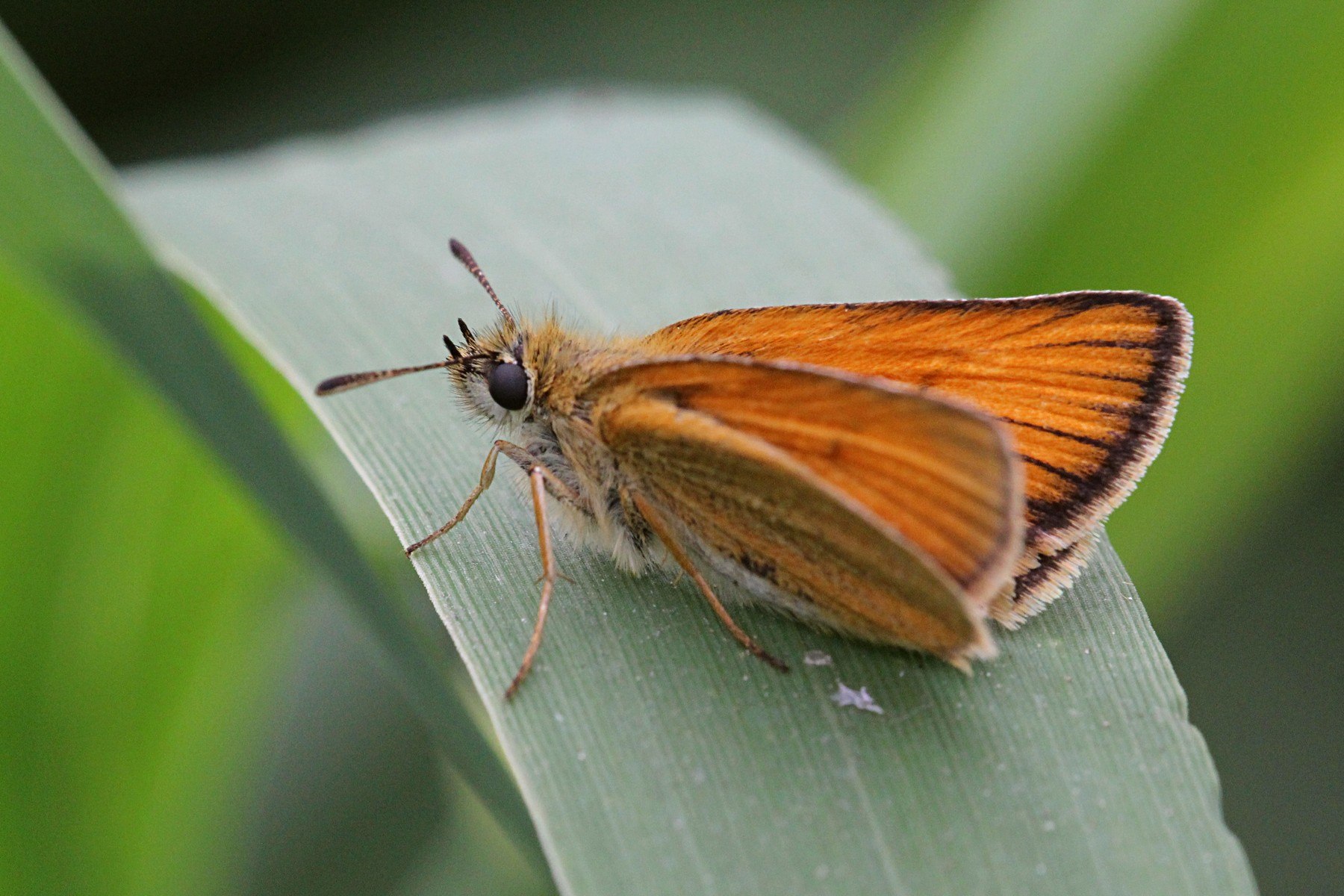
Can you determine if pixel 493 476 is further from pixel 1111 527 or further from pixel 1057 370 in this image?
pixel 1111 527

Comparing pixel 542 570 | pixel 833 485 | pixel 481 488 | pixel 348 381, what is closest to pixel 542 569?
pixel 542 570

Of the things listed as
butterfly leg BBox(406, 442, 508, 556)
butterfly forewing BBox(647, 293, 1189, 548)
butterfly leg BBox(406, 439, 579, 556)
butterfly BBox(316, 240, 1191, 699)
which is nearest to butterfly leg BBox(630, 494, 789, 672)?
butterfly BBox(316, 240, 1191, 699)

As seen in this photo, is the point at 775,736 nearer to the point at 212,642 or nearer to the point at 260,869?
the point at 212,642

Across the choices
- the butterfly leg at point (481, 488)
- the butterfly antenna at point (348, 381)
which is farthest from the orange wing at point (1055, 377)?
the butterfly antenna at point (348, 381)

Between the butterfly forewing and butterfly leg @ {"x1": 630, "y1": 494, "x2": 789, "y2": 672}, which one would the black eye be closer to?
butterfly leg @ {"x1": 630, "y1": 494, "x2": 789, "y2": 672}

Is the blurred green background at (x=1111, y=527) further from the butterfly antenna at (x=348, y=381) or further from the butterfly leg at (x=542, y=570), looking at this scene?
the butterfly leg at (x=542, y=570)

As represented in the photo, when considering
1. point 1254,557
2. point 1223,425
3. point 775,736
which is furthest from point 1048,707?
point 1254,557
